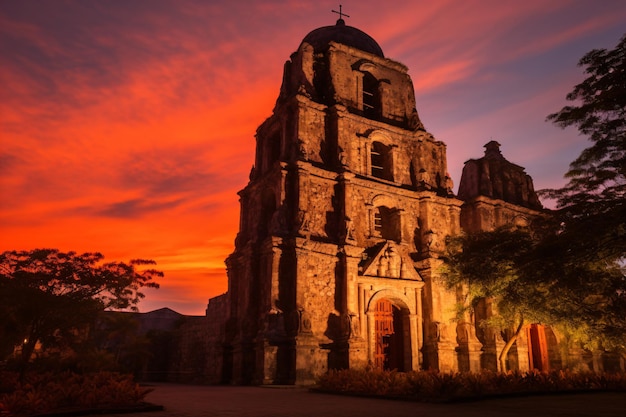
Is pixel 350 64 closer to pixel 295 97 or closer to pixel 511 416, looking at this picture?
pixel 295 97

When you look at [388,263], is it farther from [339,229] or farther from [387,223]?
[387,223]

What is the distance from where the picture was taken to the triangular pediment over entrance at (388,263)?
73.5 ft

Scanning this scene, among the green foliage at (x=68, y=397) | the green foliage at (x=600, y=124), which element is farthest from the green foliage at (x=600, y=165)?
the green foliage at (x=68, y=397)

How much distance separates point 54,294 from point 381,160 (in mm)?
17418

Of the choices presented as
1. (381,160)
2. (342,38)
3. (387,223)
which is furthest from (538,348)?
(342,38)

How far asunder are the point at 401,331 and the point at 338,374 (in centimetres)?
874

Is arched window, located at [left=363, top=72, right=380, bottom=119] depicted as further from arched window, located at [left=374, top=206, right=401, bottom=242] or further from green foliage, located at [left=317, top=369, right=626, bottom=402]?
green foliage, located at [left=317, top=369, right=626, bottom=402]

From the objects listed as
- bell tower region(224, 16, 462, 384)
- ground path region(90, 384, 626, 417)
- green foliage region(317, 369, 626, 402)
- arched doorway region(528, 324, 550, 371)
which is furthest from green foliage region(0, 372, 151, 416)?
arched doorway region(528, 324, 550, 371)

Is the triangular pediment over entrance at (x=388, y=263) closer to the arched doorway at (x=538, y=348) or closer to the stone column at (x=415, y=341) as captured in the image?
the stone column at (x=415, y=341)

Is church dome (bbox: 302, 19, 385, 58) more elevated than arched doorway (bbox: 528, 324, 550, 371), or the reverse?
church dome (bbox: 302, 19, 385, 58)

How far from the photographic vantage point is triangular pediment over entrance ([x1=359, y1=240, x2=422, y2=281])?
2241 centimetres

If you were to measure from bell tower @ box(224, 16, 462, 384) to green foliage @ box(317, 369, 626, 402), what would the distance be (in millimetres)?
5068

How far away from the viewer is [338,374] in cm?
1512

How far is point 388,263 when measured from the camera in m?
22.9
